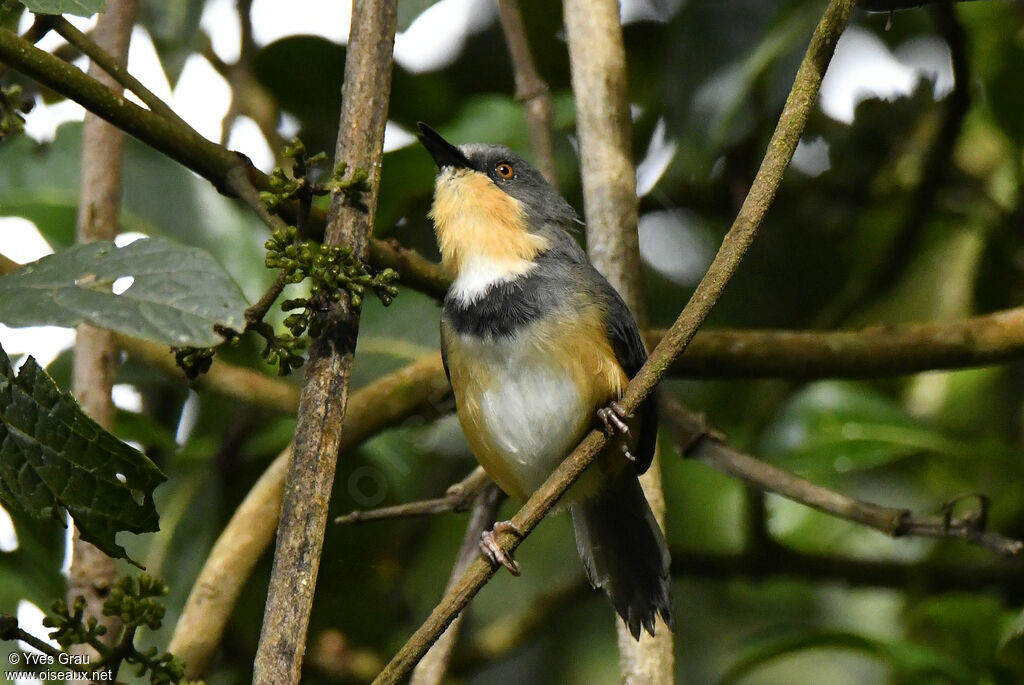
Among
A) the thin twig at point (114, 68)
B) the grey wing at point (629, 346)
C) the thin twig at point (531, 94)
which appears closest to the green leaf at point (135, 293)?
the thin twig at point (114, 68)

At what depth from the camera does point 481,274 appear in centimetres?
322

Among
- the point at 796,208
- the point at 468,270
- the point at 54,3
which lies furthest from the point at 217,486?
the point at 796,208

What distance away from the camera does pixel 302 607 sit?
1.93 metres

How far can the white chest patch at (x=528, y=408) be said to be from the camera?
9.98 ft

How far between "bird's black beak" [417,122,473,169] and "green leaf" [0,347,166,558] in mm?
1622

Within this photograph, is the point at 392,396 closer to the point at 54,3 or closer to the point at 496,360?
the point at 496,360

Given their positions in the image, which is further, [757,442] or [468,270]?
[757,442]

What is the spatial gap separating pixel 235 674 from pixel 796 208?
2823mm

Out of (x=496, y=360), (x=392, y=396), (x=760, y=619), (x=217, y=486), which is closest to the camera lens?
(x=496, y=360)

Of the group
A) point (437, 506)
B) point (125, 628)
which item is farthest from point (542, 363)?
point (125, 628)

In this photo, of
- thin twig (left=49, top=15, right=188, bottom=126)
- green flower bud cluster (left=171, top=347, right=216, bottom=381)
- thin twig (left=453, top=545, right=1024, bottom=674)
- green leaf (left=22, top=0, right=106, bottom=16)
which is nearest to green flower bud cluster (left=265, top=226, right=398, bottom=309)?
green flower bud cluster (left=171, top=347, right=216, bottom=381)

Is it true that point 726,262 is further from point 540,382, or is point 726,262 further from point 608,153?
point 608,153

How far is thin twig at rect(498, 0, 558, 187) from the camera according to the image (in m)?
3.63

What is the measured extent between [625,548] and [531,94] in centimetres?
147
